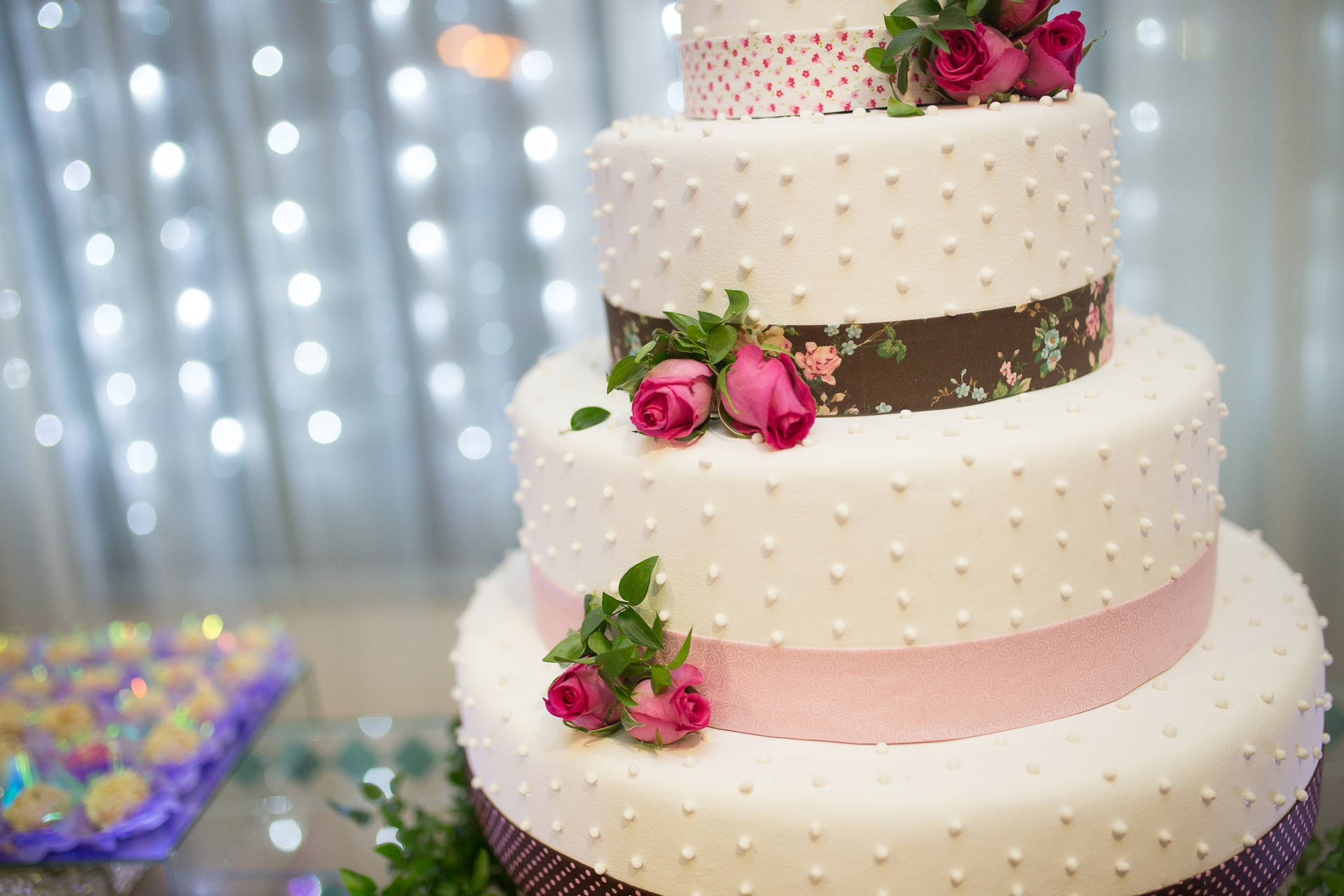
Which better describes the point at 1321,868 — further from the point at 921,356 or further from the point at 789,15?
the point at 789,15

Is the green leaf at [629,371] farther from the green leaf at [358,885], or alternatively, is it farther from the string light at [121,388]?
the string light at [121,388]

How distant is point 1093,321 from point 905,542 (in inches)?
19.6

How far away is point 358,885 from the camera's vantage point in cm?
178

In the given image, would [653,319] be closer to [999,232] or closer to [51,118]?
[999,232]

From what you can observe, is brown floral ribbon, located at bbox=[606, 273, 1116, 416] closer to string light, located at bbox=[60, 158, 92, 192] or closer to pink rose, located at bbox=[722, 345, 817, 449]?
pink rose, located at bbox=[722, 345, 817, 449]

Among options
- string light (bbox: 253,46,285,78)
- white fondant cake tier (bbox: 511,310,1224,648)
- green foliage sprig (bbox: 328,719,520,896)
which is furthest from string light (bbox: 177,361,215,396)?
white fondant cake tier (bbox: 511,310,1224,648)

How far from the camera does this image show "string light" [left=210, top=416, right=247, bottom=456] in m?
3.13

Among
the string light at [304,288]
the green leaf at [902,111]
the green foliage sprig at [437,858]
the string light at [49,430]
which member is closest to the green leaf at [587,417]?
the green leaf at [902,111]

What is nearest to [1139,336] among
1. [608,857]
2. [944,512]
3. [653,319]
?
[944,512]

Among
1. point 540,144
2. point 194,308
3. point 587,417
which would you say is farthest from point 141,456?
point 587,417

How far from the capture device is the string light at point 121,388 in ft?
10.3

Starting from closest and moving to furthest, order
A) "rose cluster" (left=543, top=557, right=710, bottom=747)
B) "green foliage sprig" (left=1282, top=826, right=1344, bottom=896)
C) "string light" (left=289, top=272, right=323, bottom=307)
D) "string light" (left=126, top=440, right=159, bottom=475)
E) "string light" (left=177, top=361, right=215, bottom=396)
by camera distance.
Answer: "rose cluster" (left=543, top=557, right=710, bottom=747)
"green foliage sprig" (left=1282, top=826, right=1344, bottom=896)
"string light" (left=289, top=272, right=323, bottom=307)
"string light" (left=177, top=361, right=215, bottom=396)
"string light" (left=126, top=440, right=159, bottom=475)

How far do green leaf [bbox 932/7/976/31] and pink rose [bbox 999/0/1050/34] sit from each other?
9cm

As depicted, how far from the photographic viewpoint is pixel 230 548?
3.24 metres
